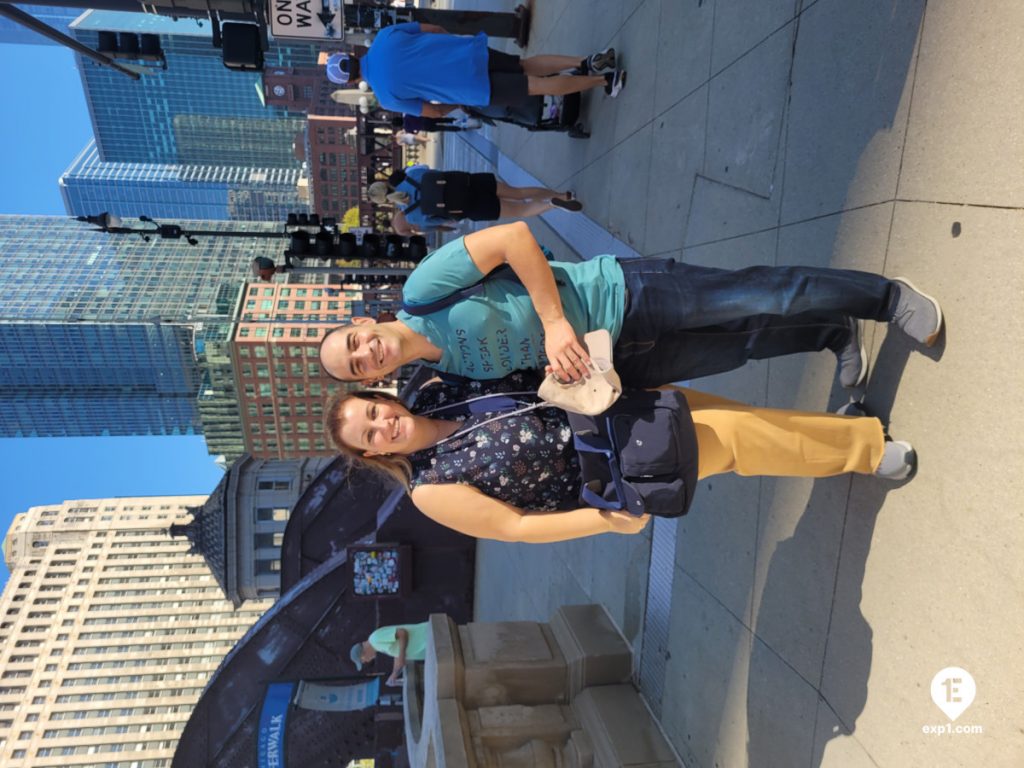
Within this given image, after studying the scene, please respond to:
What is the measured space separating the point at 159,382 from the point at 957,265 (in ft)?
312

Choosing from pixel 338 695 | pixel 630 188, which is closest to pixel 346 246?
pixel 630 188

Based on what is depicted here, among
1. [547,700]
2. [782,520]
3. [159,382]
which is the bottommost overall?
[159,382]

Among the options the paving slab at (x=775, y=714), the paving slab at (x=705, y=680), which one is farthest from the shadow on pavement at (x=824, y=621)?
the paving slab at (x=705, y=680)

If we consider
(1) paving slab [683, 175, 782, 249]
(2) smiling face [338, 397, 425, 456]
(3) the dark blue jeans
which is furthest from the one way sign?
(2) smiling face [338, 397, 425, 456]

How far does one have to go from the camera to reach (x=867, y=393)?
3.18 metres

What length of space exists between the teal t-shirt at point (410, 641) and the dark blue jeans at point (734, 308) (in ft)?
18.4

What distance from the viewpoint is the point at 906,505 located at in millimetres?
2881

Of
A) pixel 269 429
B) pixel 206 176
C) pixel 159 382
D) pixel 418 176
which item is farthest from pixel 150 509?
pixel 418 176

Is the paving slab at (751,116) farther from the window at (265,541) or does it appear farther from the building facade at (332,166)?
the building facade at (332,166)

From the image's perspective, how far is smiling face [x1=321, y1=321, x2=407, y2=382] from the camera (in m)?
2.78

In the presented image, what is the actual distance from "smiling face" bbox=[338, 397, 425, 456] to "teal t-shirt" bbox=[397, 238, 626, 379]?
355 mm

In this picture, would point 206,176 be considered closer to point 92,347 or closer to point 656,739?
point 92,347

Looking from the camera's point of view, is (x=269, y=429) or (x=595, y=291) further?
(x=269, y=429)

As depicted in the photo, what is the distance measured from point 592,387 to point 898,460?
142 centimetres
